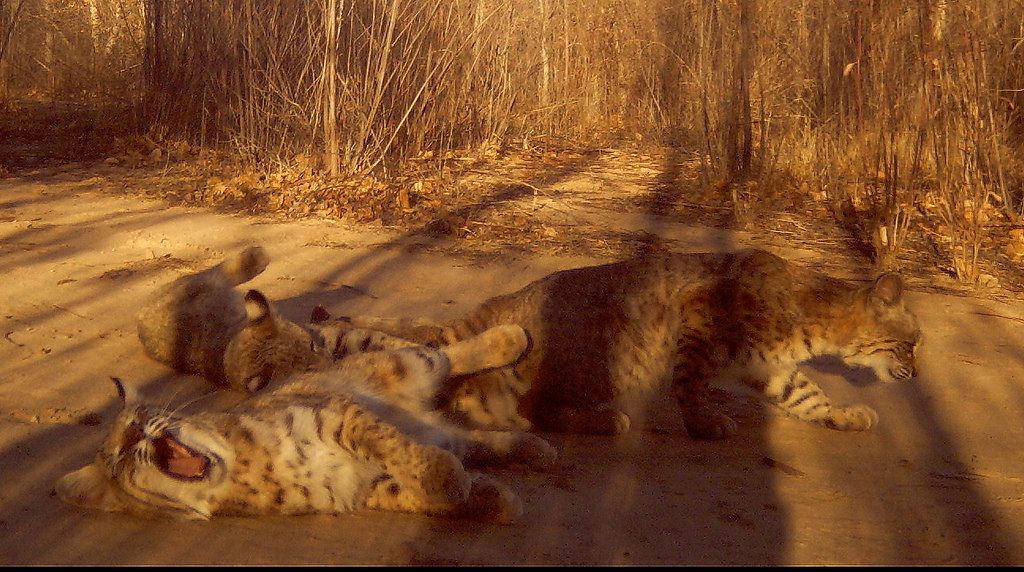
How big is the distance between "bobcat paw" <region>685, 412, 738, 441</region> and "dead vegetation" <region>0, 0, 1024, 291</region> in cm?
338

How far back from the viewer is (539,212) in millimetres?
9273

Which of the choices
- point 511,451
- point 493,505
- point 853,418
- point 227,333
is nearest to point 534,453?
point 511,451

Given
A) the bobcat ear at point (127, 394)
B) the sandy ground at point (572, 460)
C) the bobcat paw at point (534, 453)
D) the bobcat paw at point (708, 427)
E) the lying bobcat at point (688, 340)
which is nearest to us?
the sandy ground at point (572, 460)

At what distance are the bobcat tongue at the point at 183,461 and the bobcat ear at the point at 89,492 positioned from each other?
0.68 ft

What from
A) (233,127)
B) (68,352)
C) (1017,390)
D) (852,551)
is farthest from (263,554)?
(233,127)

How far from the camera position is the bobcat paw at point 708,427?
461 centimetres

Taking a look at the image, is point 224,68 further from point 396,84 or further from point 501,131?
point 501,131

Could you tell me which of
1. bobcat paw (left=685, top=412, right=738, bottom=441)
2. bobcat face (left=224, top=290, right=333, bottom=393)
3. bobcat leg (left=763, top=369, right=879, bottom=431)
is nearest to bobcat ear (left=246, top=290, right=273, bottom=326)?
bobcat face (left=224, top=290, right=333, bottom=393)

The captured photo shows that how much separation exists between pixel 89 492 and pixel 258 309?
1.78 m

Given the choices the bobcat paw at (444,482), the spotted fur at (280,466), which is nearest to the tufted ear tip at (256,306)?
the spotted fur at (280,466)

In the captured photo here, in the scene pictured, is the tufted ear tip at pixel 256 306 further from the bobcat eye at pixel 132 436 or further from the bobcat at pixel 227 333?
the bobcat eye at pixel 132 436

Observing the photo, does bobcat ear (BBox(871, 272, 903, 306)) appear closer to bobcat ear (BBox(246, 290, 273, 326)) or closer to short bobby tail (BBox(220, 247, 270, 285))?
bobcat ear (BBox(246, 290, 273, 326))

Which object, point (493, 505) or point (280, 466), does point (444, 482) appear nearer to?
point (493, 505)

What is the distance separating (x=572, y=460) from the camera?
4316 mm
